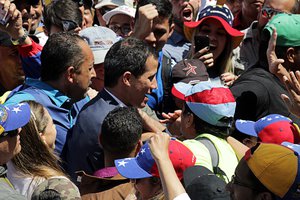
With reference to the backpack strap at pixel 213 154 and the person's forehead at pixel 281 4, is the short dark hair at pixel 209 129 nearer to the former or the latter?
the backpack strap at pixel 213 154

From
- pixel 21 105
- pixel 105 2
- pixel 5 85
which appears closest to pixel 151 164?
pixel 21 105

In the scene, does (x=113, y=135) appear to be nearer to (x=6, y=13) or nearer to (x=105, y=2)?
(x=6, y=13)

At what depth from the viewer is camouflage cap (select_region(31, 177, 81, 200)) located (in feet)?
14.2

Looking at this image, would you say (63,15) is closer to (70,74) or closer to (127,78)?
(70,74)

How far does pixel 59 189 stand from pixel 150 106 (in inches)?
97.1

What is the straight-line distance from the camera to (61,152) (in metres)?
5.80

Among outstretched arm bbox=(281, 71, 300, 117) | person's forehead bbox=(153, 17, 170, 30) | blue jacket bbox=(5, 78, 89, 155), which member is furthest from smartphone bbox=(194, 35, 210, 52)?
outstretched arm bbox=(281, 71, 300, 117)

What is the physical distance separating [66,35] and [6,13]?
47cm

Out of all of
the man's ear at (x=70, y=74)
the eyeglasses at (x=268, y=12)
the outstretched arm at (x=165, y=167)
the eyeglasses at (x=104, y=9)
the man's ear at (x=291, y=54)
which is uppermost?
the outstretched arm at (x=165, y=167)

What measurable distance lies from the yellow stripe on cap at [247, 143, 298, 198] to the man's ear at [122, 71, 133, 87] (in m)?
1.99

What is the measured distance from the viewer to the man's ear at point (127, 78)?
18.9ft

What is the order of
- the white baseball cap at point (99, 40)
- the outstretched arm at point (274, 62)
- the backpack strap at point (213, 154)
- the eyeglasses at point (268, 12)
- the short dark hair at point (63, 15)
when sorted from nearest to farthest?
the backpack strap at point (213, 154) < the outstretched arm at point (274, 62) < the white baseball cap at point (99, 40) < the eyeglasses at point (268, 12) < the short dark hair at point (63, 15)

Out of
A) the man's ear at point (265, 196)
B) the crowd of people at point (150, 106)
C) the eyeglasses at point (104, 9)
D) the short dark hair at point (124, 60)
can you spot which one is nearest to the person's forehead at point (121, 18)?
the crowd of people at point (150, 106)

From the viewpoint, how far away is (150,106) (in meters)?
6.77
